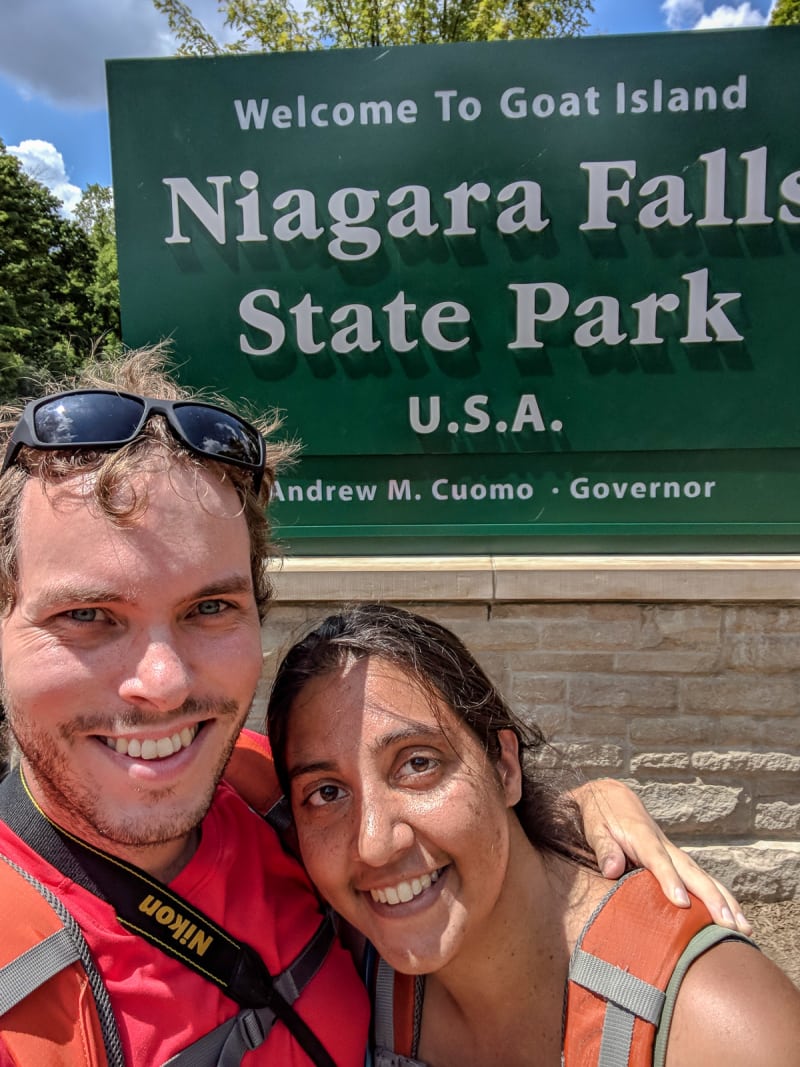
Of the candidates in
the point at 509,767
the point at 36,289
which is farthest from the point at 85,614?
the point at 36,289

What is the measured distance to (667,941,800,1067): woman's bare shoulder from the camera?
1055 millimetres

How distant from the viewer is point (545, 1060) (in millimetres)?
1350

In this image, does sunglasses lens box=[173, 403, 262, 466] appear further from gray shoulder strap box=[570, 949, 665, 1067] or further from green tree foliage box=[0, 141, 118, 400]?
green tree foliage box=[0, 141, 118, 400]

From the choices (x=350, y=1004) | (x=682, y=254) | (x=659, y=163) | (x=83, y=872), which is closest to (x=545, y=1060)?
(x=350, y=1004)

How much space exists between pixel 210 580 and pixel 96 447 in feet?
0.92

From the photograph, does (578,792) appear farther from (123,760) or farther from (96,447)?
(96,447)

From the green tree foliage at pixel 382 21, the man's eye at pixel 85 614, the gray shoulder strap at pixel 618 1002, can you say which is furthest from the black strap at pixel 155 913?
the green tree foliage at pixel 382 21

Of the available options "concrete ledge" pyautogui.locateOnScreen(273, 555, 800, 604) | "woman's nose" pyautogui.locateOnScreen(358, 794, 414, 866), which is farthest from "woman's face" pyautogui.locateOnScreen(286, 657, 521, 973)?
"concrete ledge" pyautogui.locateOnScreen(273, 555, 800, 604)

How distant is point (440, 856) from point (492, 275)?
97.8 inches

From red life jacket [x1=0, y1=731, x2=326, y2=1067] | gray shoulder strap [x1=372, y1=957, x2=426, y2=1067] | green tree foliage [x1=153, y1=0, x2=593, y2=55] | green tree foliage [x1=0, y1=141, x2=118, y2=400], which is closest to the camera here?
red life jacket [x1=0, y1=731, x2=326, y2=1067]

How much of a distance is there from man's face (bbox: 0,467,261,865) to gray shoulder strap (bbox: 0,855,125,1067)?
4.4 inches

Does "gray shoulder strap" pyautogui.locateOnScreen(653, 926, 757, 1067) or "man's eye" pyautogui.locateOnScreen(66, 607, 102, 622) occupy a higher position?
"man's eye" pyautogui.locateOnScreen(66, 607, 102, 622)

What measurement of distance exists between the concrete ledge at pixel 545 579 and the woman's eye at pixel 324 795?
1745 mm

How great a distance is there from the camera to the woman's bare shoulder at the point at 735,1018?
3.46 ft
